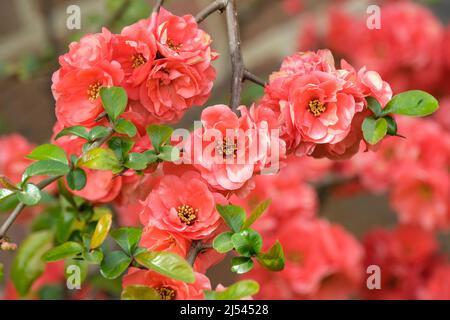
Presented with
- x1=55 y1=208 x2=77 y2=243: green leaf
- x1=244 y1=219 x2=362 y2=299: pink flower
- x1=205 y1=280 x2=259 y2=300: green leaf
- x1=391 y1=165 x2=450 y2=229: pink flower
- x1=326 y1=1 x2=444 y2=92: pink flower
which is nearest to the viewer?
x1=205 y1=280 x2=259 y2=300: green leaf

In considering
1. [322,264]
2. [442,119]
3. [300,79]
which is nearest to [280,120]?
[300,79]

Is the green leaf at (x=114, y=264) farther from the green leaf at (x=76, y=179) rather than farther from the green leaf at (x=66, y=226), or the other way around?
the green leaf at (x=66, y=226)

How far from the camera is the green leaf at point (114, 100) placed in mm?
588

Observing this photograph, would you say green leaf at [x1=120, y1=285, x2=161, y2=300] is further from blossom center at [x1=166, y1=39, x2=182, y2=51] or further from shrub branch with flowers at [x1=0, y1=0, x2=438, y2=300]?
blossom center at [x1=166, y1=39, x2=182, y2=51]

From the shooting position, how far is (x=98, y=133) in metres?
0.60

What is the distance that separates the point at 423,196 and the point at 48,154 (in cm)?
78

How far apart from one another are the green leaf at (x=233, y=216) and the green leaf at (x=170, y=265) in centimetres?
5

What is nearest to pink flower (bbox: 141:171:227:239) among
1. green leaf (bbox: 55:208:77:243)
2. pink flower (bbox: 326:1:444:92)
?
green leaf (bbox: 55:208:77:243)

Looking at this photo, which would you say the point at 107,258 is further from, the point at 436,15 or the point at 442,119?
the point at 436,15

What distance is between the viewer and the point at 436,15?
182cm

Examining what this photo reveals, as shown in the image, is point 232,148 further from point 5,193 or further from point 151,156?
point 5,193

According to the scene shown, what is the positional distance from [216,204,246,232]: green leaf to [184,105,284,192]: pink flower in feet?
0.06

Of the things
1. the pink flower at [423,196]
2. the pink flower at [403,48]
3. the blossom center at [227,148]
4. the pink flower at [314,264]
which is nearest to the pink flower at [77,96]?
the blossom center at [227,148]

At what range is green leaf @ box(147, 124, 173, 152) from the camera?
1.95 ft
